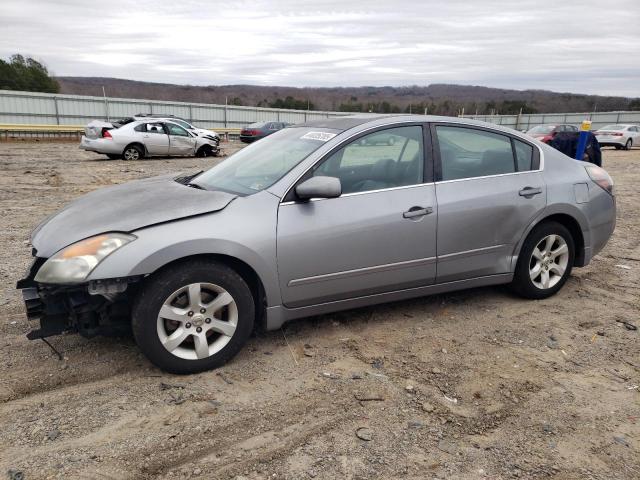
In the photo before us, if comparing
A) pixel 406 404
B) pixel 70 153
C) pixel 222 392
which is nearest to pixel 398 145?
pixel 406 404

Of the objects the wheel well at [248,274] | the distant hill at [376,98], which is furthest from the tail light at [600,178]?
the distant hill at [376,98]

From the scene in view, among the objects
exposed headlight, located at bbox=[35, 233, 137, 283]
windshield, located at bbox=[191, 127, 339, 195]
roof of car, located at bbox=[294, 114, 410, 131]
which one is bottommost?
exposed headlight, located at bbox=[35, 233, 137, 283]

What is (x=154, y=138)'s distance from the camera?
716 inches

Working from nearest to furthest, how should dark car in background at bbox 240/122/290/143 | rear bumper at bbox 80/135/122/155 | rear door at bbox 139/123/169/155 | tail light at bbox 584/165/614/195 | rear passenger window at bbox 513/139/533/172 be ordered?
rear passenger window at bbox 513/139/533/172
tail light at bbox 584/165/614/195
rear bumper at bbox 80/135/122/155
rear door at bbox 139/123/169/155
dark car in background at bbox 240/122/290/143

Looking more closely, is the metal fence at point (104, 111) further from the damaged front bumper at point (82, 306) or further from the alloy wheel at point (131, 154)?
the damaged front bumper at point (82, 306)

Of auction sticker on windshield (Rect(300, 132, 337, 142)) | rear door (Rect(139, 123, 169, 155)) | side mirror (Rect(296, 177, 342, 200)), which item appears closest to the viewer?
side mirror (Rect(296, 177, 342, 200))

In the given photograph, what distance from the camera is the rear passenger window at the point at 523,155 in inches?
178

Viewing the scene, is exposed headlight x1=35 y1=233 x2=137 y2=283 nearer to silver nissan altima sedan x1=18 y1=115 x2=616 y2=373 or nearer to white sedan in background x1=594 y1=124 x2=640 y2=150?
silver nissan altima sedan x1=18 y1=115 x2=616 y2=373

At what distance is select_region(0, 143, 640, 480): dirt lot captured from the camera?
2.58 m

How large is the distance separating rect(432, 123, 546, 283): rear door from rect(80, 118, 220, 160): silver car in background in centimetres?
1542

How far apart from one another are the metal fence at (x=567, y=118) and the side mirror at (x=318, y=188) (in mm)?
41794

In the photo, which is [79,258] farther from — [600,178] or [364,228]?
[600,178]

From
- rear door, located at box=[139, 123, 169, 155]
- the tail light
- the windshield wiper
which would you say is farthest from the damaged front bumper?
rear door, located at box=[139, 123, 169, 155]

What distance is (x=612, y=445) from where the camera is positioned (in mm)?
2744
